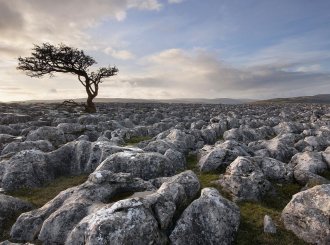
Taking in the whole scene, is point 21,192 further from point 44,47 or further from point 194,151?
point 44,47

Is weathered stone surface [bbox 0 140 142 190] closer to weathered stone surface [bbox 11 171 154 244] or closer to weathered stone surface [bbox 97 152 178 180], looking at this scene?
weathered stone surface [bbox 97 152 178 180]

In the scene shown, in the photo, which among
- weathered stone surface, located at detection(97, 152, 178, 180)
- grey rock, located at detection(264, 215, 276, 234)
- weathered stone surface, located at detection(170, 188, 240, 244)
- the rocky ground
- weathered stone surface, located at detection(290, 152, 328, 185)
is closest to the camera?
the rocky ground

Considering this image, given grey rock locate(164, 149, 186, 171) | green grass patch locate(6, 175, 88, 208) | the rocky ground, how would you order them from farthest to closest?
grey rock locate(164, 149, 186, 171), green grass patch locate(6, 175, 88, 208), the rocky ground

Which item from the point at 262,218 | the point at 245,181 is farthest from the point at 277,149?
the point at 262,218

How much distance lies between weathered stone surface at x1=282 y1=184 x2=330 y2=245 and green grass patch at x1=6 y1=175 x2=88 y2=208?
1338cm

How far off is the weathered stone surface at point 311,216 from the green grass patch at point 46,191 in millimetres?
13382

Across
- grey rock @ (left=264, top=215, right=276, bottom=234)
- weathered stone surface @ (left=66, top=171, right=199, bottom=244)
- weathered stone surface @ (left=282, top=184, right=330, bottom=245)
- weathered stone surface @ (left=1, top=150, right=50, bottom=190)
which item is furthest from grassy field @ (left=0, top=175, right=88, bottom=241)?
weathered stone surface @ (left=282, top=184, right=330, bottom=245)

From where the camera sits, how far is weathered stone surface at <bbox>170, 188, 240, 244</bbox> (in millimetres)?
15344

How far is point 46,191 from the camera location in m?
22.6

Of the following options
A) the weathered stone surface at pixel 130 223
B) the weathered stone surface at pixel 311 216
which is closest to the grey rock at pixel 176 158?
the weathered stone surface at pixel 130 223

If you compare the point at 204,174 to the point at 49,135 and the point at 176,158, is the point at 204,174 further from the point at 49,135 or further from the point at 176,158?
the point at 49,135

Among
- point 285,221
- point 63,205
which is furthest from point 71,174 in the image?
point 285,221

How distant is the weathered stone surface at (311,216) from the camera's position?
1577 centimetres

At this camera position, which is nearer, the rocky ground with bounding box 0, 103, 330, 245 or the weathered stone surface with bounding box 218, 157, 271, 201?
the rocky ground with bounding box 0, 103, 330, 245
